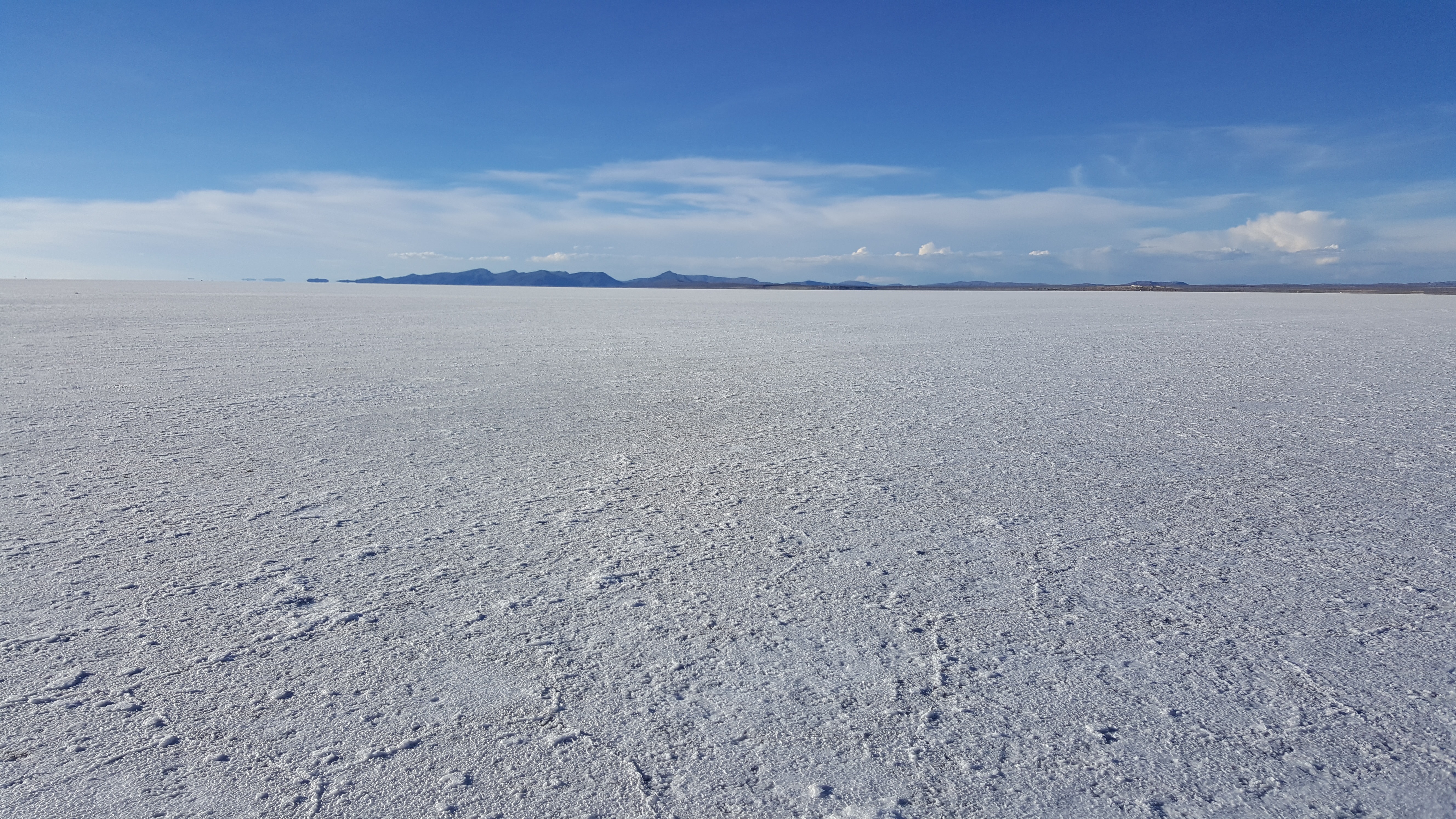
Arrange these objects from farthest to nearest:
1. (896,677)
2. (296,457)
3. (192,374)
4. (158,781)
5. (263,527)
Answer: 1. (192,374)
2. (296,457)
3. (263,527)
4. (896,677)
5. (158,781)

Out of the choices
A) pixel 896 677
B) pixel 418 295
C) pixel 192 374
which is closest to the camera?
pixel 896 677

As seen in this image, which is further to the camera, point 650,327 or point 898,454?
point 650,327

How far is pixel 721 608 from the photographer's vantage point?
99.5 inches

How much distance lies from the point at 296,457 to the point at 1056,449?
406 centimetres

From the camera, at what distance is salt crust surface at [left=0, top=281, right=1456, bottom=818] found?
1703 millimetres

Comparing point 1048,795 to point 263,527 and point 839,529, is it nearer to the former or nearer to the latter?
point 839,529

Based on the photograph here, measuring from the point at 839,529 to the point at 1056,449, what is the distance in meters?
2.02

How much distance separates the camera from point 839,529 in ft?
10.8

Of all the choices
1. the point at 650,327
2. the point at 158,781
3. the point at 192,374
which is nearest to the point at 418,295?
the point at 650,327

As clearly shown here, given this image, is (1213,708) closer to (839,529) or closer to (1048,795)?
(1048,795)

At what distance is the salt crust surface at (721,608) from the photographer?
1.70 meters

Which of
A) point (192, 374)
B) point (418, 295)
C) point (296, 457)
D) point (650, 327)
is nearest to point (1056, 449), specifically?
point (296, 457)

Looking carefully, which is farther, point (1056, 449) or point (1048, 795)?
point (1056, 449)

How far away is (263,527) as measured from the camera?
317 cm
